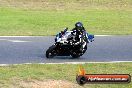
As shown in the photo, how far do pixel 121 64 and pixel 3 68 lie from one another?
3.36 metres

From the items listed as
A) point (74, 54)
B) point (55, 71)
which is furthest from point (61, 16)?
point (55, 71)

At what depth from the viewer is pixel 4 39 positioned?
19.3 m

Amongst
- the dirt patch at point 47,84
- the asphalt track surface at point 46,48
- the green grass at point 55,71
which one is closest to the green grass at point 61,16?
the asphalt track surface at point 46,48

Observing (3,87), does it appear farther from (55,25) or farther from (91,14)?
(91,14)

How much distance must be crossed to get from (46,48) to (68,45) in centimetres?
237

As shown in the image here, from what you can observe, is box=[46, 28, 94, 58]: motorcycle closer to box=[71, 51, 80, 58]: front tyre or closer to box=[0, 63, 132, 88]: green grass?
box=[71, 51, 80, 58]: front tyre

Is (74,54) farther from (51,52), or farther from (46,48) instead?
(46,48)

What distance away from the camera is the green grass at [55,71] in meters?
11.6

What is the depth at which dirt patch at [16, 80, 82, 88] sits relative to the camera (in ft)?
36.9

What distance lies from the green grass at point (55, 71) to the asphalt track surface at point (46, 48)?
4.28 feet

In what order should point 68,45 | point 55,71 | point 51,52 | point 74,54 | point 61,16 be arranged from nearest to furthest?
point 55,71
point 68,45
point 51,52
point 74,54
point 61,16

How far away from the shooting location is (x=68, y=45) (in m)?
15.2

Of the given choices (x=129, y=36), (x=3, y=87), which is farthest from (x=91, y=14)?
(x=3, y=87)

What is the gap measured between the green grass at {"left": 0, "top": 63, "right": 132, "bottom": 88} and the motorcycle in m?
1.23
